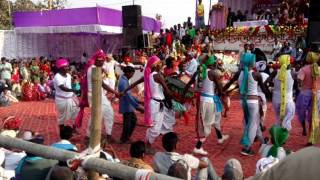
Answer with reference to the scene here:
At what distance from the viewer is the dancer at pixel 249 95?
24.0ft

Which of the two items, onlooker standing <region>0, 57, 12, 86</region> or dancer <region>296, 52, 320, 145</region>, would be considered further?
onlooker standing <region>0, 57, 12, 86</region>

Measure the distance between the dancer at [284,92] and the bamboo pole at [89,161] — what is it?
16.7 feet

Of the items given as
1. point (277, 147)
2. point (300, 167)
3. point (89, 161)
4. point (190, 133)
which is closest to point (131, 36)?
point (190, 133)

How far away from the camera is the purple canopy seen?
802 inches

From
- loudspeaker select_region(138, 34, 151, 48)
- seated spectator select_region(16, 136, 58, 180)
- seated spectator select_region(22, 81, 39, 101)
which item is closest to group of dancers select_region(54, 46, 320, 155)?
seated spectator select_region(16, 136, 58, 180)

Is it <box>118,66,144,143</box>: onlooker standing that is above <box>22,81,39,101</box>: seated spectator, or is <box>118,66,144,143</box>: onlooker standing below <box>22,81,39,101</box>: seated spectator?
above

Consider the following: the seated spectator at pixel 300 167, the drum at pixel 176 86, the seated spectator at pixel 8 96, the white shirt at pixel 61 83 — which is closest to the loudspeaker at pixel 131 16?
the seated spectator at pixel 8 96

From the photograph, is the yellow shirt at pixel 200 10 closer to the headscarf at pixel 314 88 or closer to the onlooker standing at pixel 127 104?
the onlooker standing at pixel 127 104

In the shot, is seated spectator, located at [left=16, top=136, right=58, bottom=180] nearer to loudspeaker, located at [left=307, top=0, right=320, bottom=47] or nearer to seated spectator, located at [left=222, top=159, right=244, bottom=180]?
seated spectator, located at [left=222, top=159, right=244, bottom=180]

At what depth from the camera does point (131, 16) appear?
19891mm

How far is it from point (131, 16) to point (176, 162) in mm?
16007

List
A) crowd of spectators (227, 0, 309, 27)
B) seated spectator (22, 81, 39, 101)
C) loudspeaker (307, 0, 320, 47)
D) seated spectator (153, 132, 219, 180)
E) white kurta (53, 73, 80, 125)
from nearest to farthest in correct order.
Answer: seated spectator (153, 132, 219, 180), white kurta (53, 73, 80, 125), loudspeaker (307, 0, 320, 47), seated spectator (22, 81, 39, 101), crowd of spectators (227, 0, 309, 27)

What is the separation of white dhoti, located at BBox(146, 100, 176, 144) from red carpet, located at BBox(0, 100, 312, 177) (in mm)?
388

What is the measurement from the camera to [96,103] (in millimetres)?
3572
